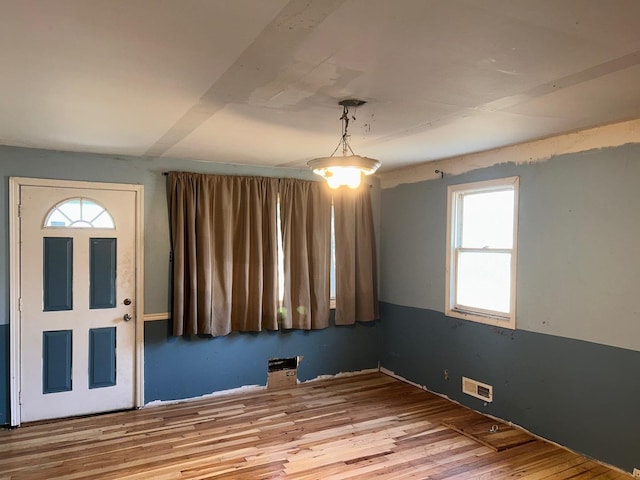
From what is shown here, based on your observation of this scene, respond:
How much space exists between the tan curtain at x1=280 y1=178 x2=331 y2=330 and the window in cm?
132

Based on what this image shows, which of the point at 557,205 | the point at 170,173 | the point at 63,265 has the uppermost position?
the point at 170,173

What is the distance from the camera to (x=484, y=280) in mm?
4297

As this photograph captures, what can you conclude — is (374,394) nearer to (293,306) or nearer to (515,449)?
(293,306)

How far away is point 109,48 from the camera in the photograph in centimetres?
189

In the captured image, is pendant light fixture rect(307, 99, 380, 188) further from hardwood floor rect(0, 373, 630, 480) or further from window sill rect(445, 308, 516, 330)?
window sill rect(445, 308, 516, 330)

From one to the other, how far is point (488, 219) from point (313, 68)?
2.73 metres

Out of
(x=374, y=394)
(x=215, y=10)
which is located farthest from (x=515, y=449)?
(x=215, y=10)

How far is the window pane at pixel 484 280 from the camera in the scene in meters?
4.09

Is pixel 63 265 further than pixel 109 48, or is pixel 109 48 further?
pixel 63 265

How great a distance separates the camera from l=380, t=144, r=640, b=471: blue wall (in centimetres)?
316

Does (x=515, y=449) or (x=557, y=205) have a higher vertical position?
(x=557, y=205)

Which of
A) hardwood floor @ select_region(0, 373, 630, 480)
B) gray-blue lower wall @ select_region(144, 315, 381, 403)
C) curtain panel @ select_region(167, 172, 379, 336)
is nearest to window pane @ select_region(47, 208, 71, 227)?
curtain panel @ select_region(167, 172, 379, 336)

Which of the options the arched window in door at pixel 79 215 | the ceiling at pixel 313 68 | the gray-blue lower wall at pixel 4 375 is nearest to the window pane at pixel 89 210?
the arched window in door at pixel 79 215

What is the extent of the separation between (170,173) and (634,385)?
4089 millimetres
